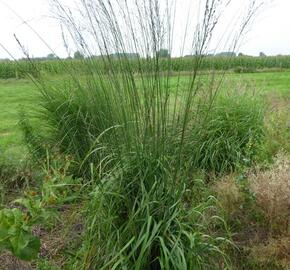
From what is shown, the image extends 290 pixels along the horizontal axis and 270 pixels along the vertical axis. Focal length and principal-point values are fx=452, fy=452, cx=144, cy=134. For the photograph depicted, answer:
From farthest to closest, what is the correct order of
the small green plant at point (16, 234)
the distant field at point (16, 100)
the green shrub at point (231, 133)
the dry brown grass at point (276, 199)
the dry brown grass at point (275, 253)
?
the distant field at point (16, 100)
the green shrub at point (231, 133)
the dry brown grass at point (276, 199)
the dry brown grass at point (275, 253)
the small green plant at point (16, 234)

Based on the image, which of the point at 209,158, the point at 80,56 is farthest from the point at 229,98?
the point at 80,56

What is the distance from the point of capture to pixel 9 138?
6.88 metres

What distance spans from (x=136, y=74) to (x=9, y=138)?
4637 mm

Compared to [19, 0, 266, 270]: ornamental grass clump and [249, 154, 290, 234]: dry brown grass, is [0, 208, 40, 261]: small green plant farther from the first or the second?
[249, 154, 290, 234]: dry brown grass

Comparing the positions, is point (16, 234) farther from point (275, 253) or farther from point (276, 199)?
point (276, 199)

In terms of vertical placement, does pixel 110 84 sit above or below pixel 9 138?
above

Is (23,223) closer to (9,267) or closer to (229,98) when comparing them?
(9,267)

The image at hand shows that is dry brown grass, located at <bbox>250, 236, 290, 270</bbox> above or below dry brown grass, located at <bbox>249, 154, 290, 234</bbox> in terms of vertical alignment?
below

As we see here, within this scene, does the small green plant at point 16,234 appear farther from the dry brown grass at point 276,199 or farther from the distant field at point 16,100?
the dry brown grass at point 276,199

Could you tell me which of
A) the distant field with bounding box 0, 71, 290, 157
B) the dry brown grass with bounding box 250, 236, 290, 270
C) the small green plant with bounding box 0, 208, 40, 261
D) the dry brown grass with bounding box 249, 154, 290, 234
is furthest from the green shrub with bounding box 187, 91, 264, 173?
the small green plant with bounding box 0, 208, 40, 261

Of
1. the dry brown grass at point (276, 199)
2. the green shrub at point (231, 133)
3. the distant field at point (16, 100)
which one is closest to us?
the dry brown grass at point (276, 199)

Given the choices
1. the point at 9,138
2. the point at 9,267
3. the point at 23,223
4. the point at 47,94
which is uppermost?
the point at 23,223

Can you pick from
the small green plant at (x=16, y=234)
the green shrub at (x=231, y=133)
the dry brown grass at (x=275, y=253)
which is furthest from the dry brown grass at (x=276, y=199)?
the small green plant at (x=16, y=234)

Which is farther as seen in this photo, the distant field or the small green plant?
the distant field
